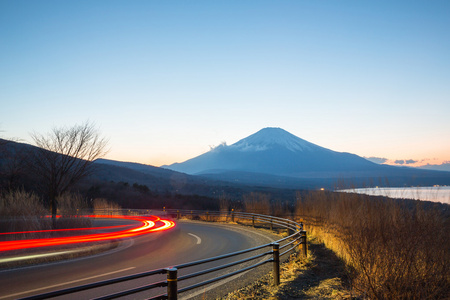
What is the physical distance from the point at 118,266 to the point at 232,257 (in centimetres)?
394

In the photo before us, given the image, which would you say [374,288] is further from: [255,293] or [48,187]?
[48,187]

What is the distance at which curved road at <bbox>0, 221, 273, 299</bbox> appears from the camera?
773cm

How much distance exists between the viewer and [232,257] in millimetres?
11688

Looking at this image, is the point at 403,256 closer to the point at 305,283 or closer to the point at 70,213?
the point at 305,283

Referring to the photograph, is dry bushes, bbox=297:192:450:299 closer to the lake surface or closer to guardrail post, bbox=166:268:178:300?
the lake surface

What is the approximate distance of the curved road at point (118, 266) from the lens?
773 centimetres

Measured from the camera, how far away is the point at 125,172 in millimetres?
134250

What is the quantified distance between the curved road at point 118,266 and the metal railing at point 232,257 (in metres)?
1.05

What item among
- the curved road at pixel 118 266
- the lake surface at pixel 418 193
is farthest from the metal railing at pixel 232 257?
the lake surface at pixel 418 193

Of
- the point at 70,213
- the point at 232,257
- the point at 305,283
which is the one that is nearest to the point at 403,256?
the point at 305,283

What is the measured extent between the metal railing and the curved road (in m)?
1.05

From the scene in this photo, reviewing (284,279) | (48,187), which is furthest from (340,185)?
(48,187)

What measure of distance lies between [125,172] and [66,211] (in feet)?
395

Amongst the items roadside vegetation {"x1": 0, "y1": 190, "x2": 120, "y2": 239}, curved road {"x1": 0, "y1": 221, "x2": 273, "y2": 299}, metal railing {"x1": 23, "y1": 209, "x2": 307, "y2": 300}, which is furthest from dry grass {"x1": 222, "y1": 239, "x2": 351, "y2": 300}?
roadside vegetation {"x1": 0, "y1": 190, "x2": 120, "y2": 239}
